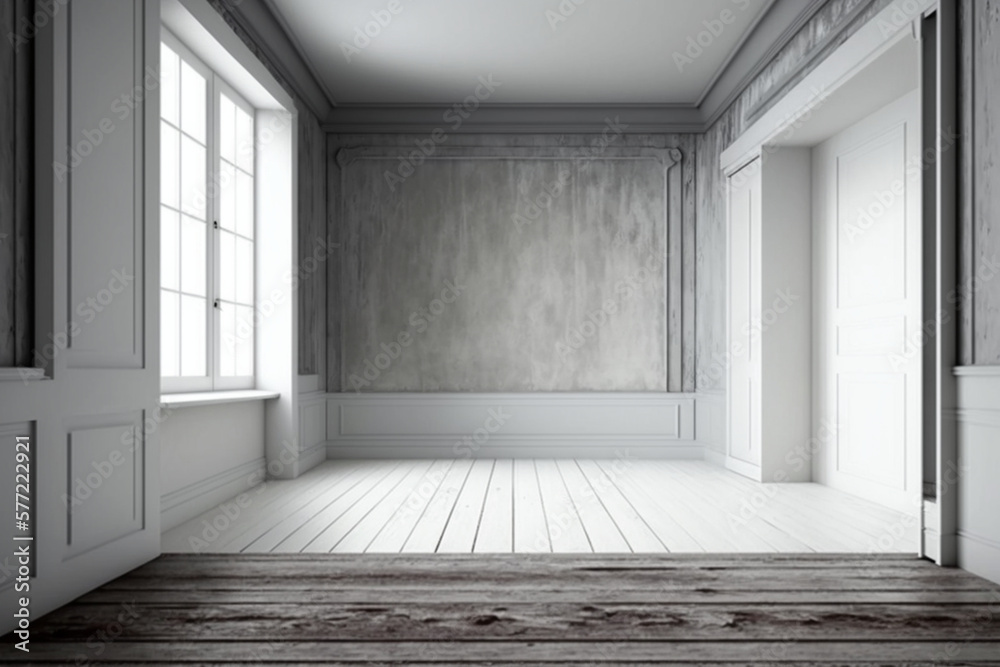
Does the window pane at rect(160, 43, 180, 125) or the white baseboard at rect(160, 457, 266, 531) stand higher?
the window pane at rect(160, 43, 180, 125)

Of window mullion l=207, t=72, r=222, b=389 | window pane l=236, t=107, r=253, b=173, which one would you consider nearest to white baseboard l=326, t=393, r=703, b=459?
window mullion l=207, t=72, r=222, b=389

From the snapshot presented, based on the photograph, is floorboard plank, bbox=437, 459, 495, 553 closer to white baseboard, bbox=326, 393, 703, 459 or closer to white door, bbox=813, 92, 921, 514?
white baseboard, bbox=326, 393, 703, 459

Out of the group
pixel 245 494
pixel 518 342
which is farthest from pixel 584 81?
pixel 245 494

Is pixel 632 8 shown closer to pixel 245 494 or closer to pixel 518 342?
pixel 518 342

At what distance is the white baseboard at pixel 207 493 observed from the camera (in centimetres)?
374

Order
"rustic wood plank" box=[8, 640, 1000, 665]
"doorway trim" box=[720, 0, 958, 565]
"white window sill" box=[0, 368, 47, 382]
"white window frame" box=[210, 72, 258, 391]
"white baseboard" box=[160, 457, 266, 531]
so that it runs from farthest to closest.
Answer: "white window frame" box=[210, 72, 258, 391], "white baseboard" box=[160, 457, 266, 531], "doorway trim" box=[720, 0, 958, 565], "white window sill" box=[0, 368, 47, 382], "rustic wood plank" box=[8, 640, 1000, 665]

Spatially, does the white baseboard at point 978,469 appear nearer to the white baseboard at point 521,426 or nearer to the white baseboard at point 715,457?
the white baseboard at point 715,457

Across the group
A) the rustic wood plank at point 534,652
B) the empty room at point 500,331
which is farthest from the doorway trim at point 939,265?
the rustic wood plank at point 534,652

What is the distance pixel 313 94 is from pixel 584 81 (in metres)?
1.97

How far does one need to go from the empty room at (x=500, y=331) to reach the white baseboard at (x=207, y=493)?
30mm

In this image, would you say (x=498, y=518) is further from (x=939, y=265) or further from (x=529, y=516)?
(x=939, y=265)

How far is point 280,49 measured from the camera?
16.2ft

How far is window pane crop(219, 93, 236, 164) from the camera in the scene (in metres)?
4.67

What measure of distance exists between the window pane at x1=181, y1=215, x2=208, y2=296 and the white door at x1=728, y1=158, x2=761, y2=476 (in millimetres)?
3391
